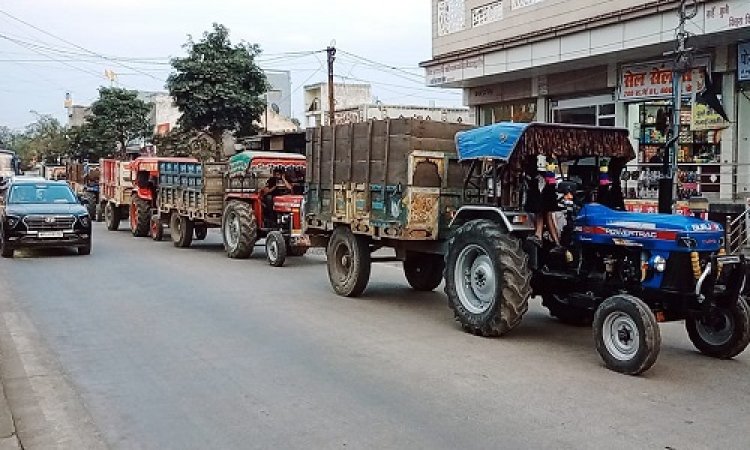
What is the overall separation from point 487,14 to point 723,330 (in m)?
15.6

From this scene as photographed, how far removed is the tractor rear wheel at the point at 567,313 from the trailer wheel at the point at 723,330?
151 cm

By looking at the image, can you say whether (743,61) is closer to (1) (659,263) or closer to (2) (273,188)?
(2) (273,188)

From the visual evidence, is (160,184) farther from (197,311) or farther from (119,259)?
(197,311)

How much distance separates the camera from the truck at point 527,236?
7.35 m

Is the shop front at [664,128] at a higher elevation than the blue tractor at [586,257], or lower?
higher

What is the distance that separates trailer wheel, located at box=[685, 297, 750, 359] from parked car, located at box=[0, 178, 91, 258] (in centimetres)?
1291

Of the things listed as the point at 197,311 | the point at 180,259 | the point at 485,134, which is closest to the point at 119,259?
the point at 180,259

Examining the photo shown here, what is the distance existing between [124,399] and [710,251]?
5.48 meters

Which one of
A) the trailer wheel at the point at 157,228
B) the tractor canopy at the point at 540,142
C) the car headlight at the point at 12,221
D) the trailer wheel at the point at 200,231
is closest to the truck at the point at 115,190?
the trailer wheel at the point at 157,228

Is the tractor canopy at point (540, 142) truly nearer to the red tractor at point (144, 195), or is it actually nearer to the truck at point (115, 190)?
the red tractor at point (144, 195)

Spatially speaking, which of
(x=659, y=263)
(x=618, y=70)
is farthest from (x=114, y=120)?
(x=659, y=263)

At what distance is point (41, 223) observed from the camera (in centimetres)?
1622

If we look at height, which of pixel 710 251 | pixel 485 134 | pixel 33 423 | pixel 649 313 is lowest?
pixel 33 423

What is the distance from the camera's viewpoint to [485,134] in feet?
29.3
